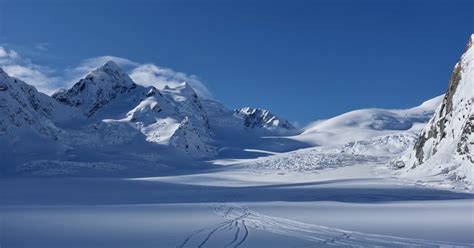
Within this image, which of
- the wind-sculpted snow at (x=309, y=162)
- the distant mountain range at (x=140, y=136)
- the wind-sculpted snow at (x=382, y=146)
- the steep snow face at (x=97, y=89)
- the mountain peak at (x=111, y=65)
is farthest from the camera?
the mountain peak at (x=111, y=65)

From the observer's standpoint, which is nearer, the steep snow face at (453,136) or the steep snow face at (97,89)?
the steep snow face at (453,136)

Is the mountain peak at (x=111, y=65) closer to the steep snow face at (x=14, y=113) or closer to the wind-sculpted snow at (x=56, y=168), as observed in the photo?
the steep snow face at (x=14, y=113)

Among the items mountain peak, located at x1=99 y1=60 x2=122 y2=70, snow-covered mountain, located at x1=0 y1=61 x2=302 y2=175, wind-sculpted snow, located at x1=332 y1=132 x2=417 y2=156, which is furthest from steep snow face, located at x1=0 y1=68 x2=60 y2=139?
mountain peak, located at x1=99 y1=60 x2=122 y2=70

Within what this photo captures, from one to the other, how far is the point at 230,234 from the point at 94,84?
15410 centimetres

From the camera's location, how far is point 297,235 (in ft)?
50.1

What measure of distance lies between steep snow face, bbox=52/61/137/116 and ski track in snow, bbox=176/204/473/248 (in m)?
136

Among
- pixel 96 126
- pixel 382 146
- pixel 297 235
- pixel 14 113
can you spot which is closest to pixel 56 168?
pixel 14 113

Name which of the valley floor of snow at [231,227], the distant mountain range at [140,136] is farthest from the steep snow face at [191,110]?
the valley floor of snow at [231,227]

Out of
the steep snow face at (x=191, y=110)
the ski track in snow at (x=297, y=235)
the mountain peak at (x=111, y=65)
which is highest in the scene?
the mountain peak at (x=111, y=65)

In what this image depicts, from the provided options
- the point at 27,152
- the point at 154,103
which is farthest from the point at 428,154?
the point at 154,103

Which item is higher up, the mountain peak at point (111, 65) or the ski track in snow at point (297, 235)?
the mountain peak at point (111, 65)

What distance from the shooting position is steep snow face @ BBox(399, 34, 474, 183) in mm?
44497

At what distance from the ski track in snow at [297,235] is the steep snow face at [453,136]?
29666 mm

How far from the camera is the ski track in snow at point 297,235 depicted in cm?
1351
